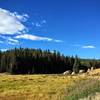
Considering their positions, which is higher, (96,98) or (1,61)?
(1,61)

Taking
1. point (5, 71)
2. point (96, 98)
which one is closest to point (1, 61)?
point (5, 71)

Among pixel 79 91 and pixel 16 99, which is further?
pixel 16 99

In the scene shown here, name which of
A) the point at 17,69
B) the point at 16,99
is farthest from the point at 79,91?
the point at 17,69

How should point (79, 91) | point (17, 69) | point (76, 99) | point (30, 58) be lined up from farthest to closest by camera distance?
1. point (30, 58)
2. point (17, 69)
3. point (79, 91)
4. point (76, 99)

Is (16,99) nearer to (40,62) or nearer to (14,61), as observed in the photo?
(14,61)

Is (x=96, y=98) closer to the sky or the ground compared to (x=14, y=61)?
closer to the ground

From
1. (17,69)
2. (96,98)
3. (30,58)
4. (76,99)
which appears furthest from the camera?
(30,58)

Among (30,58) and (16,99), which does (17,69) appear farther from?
(16,99)

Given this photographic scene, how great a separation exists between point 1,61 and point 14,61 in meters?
6.38

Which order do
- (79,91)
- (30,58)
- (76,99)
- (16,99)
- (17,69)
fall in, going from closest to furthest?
(76,99) → (79,91) → (16,99) → (17,69) → (30,58)

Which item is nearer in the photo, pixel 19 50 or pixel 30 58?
pixel 30 58

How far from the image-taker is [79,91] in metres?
23.8

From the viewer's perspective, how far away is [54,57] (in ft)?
578

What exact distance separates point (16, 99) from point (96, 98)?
10362 millimetres
